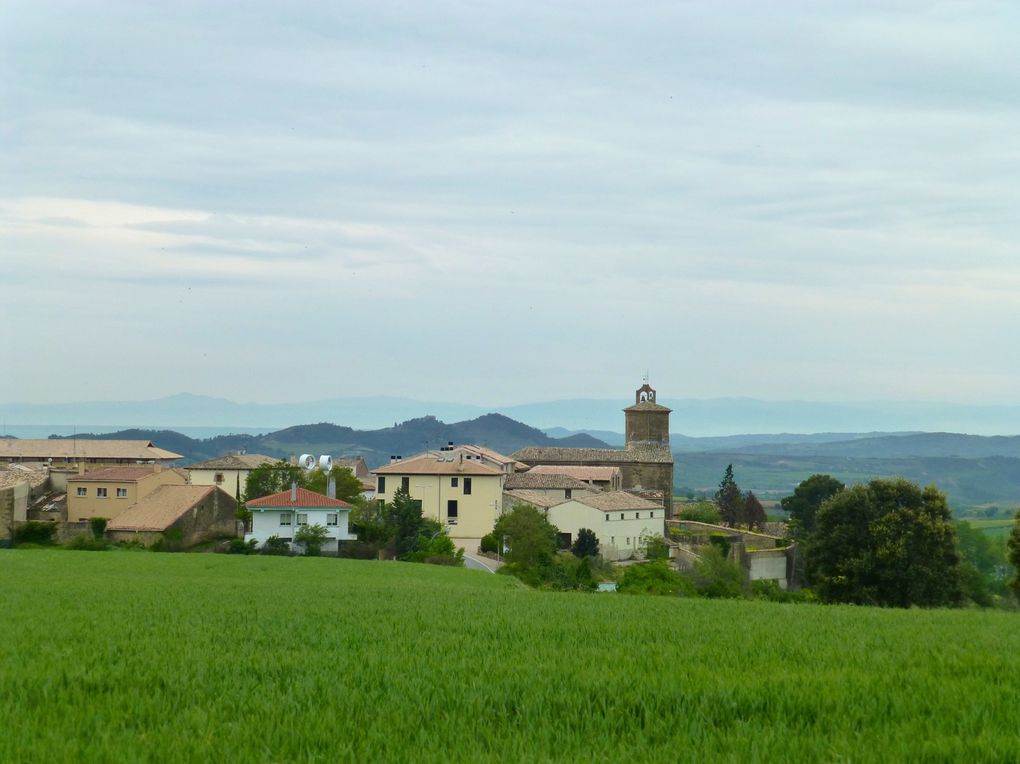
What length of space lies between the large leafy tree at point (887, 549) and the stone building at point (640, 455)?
51792mm

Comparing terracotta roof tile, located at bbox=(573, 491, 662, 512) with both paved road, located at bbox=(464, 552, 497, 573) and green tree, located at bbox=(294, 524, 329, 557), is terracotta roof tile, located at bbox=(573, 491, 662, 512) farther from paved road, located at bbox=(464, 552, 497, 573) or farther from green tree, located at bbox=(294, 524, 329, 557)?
green tree, located at bbox=(294, 524, 329, 557)

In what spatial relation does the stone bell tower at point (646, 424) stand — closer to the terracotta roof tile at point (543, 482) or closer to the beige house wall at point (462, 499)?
the terracotta roof tile at point (543, 482)

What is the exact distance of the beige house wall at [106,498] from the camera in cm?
7344

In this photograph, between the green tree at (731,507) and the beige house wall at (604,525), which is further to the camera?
the green tree at (731,507)

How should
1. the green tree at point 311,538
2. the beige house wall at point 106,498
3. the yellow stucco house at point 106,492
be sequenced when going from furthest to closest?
the yellow stucco house at point 106,492 < the beige house wall at point 106,498 < the green tree at point 311,538

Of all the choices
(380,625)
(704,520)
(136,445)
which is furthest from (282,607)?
(136,445)

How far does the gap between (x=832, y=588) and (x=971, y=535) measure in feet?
215

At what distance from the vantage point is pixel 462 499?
76.4 metres

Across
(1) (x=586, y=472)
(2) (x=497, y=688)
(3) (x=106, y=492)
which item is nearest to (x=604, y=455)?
(1) (x=586, y=472)

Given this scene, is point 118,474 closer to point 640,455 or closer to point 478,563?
point 478,563

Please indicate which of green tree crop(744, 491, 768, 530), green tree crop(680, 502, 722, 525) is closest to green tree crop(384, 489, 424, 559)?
green tree crop(680, 502, 722, 525)

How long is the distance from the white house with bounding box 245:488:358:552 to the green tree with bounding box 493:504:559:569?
948 cm

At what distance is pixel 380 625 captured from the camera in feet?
55.5

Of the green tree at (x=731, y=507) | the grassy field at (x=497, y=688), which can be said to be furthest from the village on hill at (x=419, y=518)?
the grassy field at (x=497, y=688)
